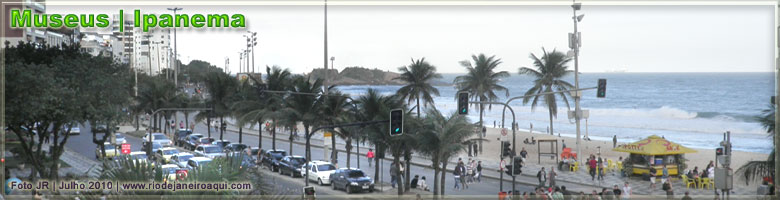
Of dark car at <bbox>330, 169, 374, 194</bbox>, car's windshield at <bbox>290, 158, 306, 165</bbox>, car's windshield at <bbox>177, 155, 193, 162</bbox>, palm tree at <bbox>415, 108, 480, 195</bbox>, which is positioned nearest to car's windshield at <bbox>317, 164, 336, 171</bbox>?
dark car at <bbox>330, 169, 374, 194</bbox>

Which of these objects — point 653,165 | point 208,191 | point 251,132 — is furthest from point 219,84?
point 208,191

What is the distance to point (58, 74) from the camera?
27219mm

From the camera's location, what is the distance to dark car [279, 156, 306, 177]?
37094 millimetres

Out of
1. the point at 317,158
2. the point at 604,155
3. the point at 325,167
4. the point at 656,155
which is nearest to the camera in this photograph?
the point at 656,155

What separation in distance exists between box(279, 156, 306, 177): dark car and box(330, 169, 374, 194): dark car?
16.6 feet

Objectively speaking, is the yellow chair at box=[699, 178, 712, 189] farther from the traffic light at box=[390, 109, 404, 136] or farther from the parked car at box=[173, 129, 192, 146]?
the parked car at box=[173, 129, 192, 146]

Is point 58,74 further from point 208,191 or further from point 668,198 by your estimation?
point 668,198

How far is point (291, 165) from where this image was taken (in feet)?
123

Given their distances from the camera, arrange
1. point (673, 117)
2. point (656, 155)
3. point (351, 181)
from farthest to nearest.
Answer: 1. point (673, 117)
2. point (656, 155)
3. point (351, 181)

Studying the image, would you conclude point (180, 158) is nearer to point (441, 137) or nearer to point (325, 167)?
point (325, 167)

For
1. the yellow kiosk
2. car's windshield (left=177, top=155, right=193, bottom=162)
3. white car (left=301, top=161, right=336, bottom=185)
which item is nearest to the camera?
white car (left=301, top=161, right=336, bottom=185)

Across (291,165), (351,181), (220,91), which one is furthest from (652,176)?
(220,91)

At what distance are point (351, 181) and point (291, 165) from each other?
7420mm

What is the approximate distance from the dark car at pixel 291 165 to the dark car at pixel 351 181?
16.6ft
